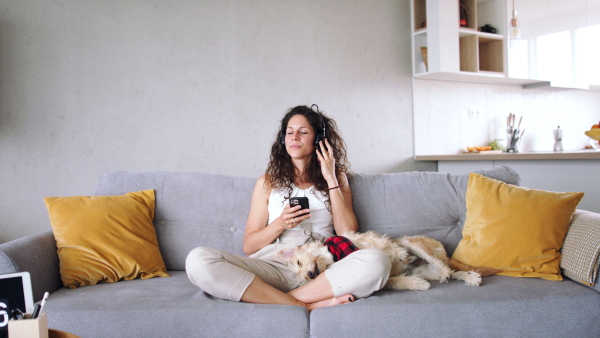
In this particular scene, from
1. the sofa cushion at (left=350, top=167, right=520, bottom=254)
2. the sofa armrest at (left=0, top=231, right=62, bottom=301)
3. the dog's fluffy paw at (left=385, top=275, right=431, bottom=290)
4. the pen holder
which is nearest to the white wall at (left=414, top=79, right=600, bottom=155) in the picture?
the sofa cushion at (left=350, top=167, right=520, bottom=254)

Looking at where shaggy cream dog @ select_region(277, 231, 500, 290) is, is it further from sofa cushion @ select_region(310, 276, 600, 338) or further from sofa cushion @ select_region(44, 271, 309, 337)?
sofa cushion @ select_region(44, 271, 309, 337)

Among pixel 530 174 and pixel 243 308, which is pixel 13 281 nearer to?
pixel 243 308

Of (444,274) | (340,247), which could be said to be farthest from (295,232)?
(444,274)

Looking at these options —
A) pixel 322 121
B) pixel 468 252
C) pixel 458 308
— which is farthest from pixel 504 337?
pixel 322 121

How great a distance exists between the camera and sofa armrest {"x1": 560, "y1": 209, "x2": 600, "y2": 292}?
6.04ft

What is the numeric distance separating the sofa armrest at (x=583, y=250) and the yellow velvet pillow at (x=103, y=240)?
1616 mm

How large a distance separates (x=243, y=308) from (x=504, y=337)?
0.89 meters

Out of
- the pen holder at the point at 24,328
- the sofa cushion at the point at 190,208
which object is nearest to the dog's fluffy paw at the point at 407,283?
the sofa cushion at the point at 190,208

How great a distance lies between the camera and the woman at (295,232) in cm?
181

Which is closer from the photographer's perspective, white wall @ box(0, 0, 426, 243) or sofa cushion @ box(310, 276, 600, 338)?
sofa cushion @ box(310, 276, 600, 338)

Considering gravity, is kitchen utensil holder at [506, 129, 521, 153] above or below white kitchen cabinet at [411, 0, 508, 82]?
below

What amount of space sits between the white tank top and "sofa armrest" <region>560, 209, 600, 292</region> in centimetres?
94

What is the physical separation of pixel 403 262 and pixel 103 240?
3.99 ft

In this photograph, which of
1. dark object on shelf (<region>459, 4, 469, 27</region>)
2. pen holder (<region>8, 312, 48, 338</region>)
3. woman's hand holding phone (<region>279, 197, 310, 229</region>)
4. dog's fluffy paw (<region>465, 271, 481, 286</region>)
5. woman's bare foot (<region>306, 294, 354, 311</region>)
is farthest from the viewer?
dark object on shelf (<region>459, 4, 469, 27</region>)
